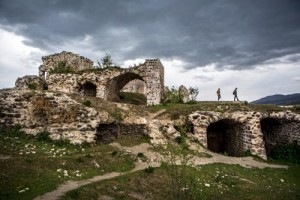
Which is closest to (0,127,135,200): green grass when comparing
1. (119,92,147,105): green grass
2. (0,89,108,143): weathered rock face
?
(0,89,108,143): weathered rock face

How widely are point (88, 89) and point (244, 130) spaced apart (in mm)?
19214

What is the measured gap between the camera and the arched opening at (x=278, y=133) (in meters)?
23.2

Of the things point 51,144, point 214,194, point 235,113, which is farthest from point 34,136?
point 235,113

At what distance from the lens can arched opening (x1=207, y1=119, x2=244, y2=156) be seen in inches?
896

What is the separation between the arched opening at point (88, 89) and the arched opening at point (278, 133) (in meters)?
20.0

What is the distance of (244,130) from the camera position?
21.9 m

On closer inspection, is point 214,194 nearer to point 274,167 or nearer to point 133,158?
point 133,158

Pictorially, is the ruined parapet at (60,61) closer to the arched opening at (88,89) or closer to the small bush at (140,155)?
the arched opening at (88,89)

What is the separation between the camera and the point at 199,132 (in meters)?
21.0

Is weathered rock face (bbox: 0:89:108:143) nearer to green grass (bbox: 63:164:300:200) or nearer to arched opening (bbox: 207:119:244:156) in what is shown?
green grass (bbox: 63:164:300:200)

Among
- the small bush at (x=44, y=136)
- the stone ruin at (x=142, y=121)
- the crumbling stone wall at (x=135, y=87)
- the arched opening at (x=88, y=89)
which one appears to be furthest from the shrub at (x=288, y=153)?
the crumbling stone wall at (x=135, y=87)

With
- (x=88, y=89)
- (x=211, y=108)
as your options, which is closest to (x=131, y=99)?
(x=88, y=89)

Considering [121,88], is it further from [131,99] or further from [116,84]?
[116,84]

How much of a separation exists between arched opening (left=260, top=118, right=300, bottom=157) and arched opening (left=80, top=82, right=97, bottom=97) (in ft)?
65.5
